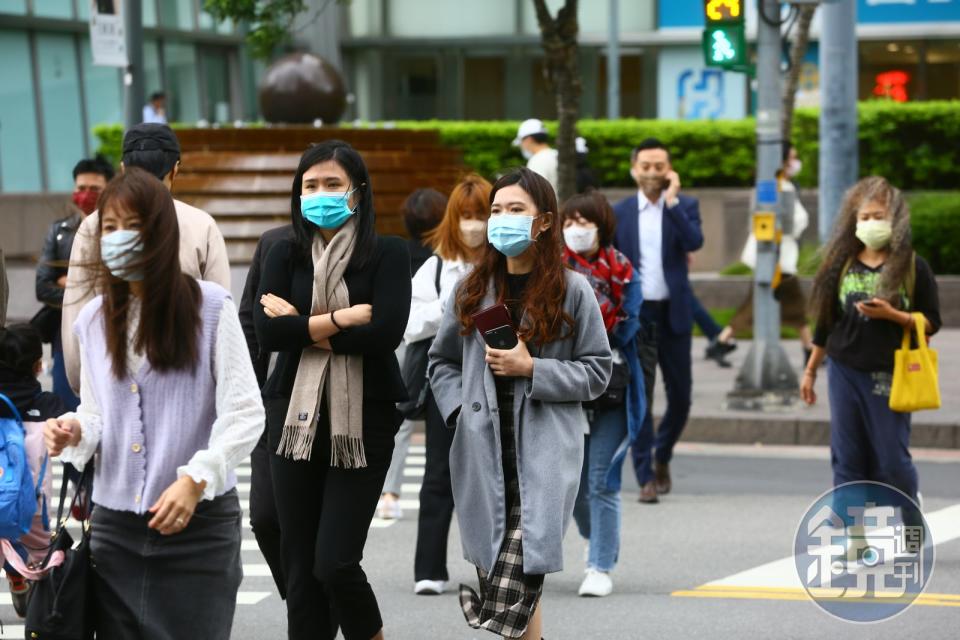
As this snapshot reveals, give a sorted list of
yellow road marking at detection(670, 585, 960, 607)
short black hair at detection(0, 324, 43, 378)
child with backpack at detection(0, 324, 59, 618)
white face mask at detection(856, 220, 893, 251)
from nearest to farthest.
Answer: child with backpack at detection(0, 324, 59, 618) → short black hair at detection(0, 324, 43, 378) → yellow road marking at detection(670, 585, 960, 607) → white face mask at detection(856, 220, 893, 251)

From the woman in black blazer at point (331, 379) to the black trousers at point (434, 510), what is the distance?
1.64 m

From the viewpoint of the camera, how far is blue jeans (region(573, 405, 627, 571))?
7.02 meters

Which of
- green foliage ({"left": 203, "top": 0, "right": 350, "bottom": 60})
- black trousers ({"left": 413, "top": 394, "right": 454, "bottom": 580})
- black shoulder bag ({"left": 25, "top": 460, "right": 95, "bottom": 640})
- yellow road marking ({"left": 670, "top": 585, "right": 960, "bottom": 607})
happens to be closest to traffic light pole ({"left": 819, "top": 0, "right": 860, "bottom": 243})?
green foliage ({"left": 203, "top": 0, "right": 350, "bottom": 60})

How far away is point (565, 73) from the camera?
13734 millimetres

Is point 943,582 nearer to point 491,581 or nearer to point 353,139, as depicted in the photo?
point 491,581

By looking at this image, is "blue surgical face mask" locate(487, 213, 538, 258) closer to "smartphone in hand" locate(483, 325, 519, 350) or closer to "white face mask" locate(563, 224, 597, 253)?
"smartphone in hand" locate(483, 325, 519, 350)

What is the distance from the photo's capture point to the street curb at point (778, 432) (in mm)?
11188

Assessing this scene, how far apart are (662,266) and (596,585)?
2817 millimetres

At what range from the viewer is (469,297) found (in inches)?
209

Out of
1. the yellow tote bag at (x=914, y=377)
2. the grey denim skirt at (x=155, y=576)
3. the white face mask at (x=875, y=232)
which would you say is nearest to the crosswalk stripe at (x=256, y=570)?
the yellow tote bag at (x=914, y=377)

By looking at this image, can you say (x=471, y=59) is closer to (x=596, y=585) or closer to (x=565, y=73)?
(x=565, y=73)

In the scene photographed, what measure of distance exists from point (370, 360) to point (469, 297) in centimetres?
39

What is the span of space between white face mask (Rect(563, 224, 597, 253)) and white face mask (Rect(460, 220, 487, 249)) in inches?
15.3

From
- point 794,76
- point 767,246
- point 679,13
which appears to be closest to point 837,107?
point 794,76
